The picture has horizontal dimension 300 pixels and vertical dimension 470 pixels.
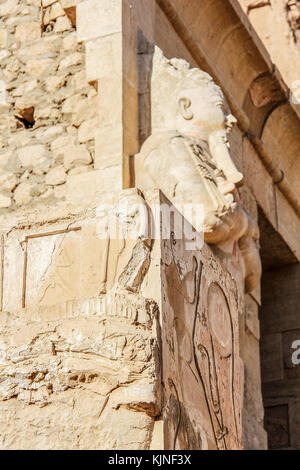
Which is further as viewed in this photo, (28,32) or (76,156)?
(28,32)

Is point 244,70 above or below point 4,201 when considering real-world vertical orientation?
above

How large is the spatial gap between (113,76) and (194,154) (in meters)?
0.66

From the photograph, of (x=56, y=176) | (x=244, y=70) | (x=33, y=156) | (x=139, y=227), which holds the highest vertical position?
(x=244, y=70)

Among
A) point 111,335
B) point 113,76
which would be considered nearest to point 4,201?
point 113,76

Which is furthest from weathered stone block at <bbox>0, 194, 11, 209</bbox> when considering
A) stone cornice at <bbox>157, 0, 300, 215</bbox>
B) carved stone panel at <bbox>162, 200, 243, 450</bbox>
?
stone cornice at <bbox>157, 0, 300, 215</bbox>

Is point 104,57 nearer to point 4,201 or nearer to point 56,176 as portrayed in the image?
point 56,176

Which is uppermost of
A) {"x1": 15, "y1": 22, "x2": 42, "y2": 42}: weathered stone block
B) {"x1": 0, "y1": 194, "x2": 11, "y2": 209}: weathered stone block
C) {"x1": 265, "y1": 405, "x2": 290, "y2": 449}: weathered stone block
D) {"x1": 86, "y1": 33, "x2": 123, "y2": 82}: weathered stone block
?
{"x1": 15, "y1": 22, "x2": 42, "y2": 42}: weathered stone block

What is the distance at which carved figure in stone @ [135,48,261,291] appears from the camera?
574 cm

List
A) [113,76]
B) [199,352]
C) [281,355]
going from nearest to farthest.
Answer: [199,352]
[113,76]
[281,355]

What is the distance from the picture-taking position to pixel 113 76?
20.1 ft

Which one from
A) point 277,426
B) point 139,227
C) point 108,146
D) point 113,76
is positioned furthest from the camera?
point 277,426

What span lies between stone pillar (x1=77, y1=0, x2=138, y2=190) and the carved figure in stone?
0.11 m

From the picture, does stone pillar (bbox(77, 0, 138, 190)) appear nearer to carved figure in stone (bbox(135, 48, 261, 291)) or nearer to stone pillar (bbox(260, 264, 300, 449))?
carved figure in stone (bbox(135, 48, 261, 291))

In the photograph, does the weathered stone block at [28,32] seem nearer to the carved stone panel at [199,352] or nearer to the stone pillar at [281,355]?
the carved stone panel at [199,352]
